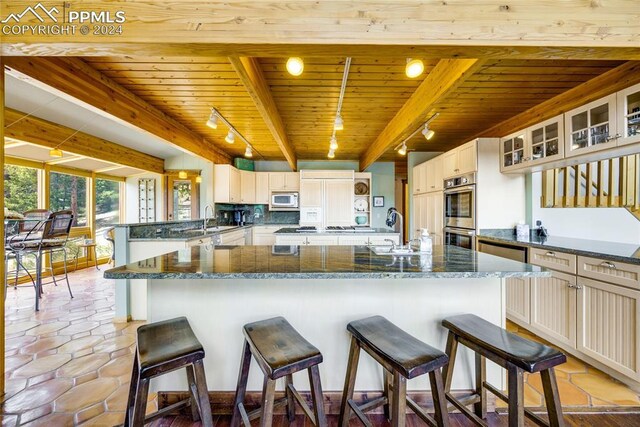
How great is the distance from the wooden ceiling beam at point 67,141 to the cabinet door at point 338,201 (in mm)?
3854

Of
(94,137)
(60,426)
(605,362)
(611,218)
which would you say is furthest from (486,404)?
(94,137)

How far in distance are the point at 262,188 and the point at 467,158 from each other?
→ 400cm

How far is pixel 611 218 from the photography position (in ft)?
7.88

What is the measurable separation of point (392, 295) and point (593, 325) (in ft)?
5.29

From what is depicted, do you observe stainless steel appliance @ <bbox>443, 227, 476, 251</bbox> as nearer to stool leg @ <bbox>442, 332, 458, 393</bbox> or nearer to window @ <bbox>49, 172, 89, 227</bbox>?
stool leg @ <bbox>442, 332, 458, 393</bbox>

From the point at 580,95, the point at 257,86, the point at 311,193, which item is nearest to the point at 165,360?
the point at 257,86

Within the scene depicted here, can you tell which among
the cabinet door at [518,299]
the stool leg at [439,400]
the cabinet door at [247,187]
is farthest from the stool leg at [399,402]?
the cabinet door at [247,187]

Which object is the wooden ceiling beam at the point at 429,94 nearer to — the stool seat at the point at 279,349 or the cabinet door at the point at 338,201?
the cabinet door at the point at 338,201

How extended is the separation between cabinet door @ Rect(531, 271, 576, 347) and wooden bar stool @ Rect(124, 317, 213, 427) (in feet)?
8.62

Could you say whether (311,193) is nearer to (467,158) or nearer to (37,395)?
(467,158)

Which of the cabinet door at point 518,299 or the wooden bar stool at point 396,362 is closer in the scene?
the wooden bar stool at point 396,362

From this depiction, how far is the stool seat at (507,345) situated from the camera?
1088 millimetres

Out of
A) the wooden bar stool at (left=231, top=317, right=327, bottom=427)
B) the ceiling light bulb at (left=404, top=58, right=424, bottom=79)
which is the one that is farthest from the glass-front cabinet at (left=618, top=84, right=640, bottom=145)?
the wooden bar stool at (left=231, top=317, right=327, bottom=427)

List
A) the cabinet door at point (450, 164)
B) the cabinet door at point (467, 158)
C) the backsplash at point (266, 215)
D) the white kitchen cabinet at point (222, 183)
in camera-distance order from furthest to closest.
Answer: the backsplash at point (266, 215), the white kitchen cabinet at point (222, 183), the cabinet door at point (450, 164), the cabinet door at point (467, 158)
